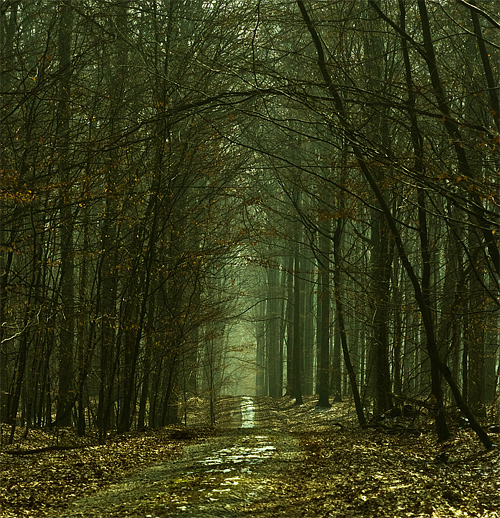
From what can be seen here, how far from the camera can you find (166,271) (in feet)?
43.3

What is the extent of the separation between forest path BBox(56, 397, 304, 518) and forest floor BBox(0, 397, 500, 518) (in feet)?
0.05

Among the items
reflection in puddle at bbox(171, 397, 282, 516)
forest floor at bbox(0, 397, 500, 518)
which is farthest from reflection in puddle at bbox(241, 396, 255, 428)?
reflection in puddle at bbox(171, 397, 282, 516)

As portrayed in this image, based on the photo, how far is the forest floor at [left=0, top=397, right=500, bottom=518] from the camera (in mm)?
5910

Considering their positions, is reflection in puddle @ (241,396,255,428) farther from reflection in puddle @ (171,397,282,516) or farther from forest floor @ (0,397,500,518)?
reflection in puddle @ (171,397,282,516)

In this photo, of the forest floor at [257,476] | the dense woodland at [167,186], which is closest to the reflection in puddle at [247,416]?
the dense woodland at [167,186]

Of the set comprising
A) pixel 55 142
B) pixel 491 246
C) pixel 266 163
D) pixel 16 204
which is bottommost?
pixel 491 246

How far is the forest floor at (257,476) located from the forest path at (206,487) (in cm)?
1

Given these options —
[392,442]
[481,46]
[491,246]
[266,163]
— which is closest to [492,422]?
[392,442]

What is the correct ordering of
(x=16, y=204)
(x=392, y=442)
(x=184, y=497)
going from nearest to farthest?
(x=184, y=497), (x=16, y=204), (x=392, y=442)

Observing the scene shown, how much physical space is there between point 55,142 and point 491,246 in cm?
766

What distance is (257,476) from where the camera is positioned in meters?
7.45

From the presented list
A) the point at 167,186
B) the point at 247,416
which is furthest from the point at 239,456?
the point at 247,416

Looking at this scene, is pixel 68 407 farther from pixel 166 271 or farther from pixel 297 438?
pixel 297 438

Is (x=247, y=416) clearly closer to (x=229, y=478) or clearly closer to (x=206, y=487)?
(x=229, y=478)
